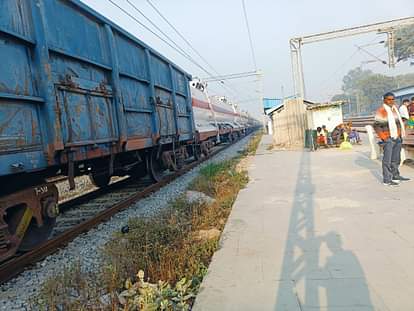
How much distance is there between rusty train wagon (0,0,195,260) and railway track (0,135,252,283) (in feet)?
0.69

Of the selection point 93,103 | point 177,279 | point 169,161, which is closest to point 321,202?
point 177,279

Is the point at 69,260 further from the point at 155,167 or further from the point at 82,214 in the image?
the point at 155,167

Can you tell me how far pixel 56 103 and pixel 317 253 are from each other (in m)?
3.49

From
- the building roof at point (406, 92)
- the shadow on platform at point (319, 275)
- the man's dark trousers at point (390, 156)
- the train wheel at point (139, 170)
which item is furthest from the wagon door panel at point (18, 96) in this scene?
the building roof at point (406, 92)

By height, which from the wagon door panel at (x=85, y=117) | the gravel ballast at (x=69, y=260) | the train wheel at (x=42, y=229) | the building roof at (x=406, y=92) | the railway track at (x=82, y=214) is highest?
the building roof at (x=406, y=92)

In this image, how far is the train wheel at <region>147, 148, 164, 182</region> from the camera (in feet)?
30.0

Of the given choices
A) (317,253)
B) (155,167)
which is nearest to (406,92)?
(155,167)

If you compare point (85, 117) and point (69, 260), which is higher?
point (85, 117)

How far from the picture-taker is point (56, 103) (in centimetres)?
436

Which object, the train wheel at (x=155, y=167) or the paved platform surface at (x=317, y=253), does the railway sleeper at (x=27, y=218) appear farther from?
the train wheel at (x=155, y=167)

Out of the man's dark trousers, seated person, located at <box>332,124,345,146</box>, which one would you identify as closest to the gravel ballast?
the man's dark trousers

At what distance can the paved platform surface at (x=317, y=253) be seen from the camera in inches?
103

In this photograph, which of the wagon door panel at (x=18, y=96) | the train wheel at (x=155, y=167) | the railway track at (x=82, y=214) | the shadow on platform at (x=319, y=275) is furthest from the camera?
the train wheel at (x=155, y=167)

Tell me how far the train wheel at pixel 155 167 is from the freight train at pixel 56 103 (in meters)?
1.27
